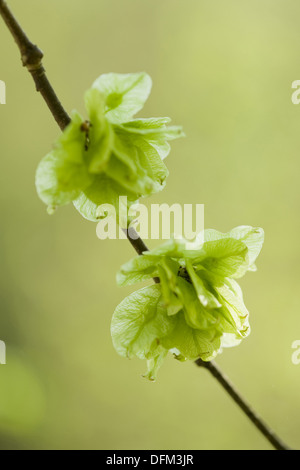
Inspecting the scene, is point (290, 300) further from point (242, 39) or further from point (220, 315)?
point (220, 315)

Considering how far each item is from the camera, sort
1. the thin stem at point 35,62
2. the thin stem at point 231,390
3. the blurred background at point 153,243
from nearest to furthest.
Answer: the thin stem at point 35,62, the thin stem at point 231,390, the blurred background at point 153,243

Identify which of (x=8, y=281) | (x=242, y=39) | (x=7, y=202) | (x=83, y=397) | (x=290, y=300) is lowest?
(x=83, y=397)

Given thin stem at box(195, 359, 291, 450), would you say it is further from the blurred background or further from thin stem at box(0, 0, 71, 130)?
the blurred background

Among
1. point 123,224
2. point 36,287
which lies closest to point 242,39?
Result: point 36,287

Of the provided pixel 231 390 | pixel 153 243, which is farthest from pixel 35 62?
pixel 153 243

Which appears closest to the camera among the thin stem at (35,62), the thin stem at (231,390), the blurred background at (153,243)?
the thin stem at (35,62)

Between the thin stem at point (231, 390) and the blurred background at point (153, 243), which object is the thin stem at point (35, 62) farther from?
the blurred background at point (153, 243)

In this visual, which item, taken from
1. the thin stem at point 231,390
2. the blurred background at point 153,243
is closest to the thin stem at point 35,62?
the thin stem at point 231,390

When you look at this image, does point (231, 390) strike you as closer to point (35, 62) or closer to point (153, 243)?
point (35, 62)
